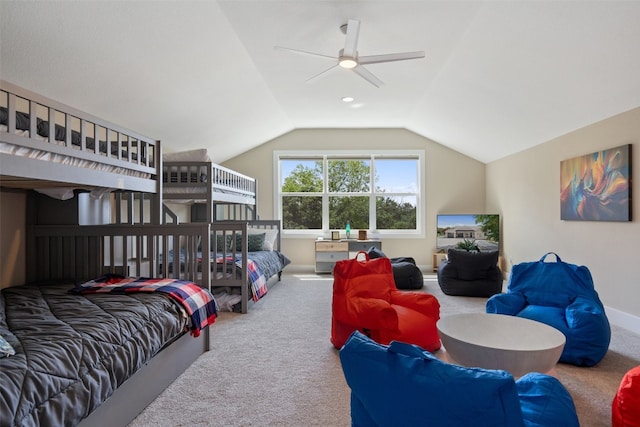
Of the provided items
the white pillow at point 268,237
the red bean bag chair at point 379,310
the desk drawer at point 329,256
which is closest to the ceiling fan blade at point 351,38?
the red bean bag chair at point 379,310

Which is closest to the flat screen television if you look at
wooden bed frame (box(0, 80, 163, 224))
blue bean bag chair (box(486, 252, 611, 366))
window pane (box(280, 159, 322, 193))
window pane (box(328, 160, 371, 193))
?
window pane (box(328, 160, 371, 193))

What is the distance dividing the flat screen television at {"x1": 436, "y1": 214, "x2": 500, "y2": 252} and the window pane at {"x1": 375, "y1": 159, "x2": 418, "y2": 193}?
35.8 inches

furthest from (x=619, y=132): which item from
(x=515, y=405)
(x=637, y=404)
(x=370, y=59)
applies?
(x=515, y=405)

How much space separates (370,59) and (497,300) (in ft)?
7.24

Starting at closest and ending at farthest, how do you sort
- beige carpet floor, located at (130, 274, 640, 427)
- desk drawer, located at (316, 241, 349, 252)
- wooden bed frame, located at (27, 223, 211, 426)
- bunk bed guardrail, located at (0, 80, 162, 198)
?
bunk bed guardrail, located at (0, 80, 162, 198) < beige carpet floor, located at (130, 274, 640, 427) < wooden bed frame, located at (27, 223, 211, 426) < desk drawer, located at (316, 241, 349, 252)

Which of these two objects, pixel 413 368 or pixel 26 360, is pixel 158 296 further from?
pixel 413 368

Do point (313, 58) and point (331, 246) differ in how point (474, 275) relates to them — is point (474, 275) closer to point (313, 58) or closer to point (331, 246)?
point (331, 246)

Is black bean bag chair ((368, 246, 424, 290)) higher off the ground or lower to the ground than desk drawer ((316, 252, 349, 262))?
lower

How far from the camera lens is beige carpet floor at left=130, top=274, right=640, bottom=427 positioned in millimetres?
1886

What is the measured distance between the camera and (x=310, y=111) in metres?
5.65

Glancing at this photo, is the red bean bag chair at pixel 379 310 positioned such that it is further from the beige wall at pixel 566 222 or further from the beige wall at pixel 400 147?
the beige wall at pixel 400 147

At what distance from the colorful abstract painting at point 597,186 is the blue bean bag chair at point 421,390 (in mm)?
3296

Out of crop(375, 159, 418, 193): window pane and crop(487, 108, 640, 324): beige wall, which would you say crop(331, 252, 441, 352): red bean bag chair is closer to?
crop(487, 108, 640, 324): beige wall

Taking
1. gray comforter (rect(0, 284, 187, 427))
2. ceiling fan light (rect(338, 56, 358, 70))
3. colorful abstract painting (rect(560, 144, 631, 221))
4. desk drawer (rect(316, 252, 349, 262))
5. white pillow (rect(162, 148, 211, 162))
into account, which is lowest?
desk drawer (rect(316, 252, 349, 262))
